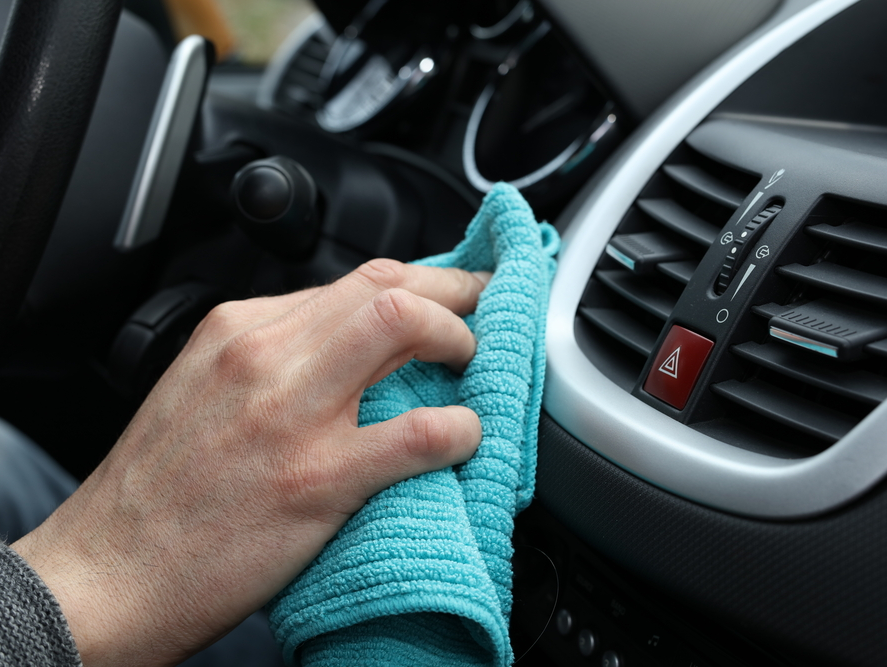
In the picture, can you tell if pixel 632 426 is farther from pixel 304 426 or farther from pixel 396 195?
pixel 396 195

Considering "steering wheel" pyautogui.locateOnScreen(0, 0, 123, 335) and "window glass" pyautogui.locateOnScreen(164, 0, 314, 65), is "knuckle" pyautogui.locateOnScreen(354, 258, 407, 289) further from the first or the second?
"window glass" pyautogui.locateOnScreen(164, 0, 314, 65)

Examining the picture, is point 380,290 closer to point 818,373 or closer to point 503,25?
point 818,373

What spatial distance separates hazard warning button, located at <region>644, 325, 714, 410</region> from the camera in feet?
1.56

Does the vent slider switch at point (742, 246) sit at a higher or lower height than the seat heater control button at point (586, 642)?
higher

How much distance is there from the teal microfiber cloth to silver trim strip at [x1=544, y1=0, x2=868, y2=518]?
34 millimetres

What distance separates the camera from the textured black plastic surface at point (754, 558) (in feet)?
1.21

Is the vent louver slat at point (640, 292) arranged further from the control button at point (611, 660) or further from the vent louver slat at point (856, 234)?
the control button at point (611, 660)

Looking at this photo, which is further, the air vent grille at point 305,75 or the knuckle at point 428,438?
the air vent grille at point 305,75

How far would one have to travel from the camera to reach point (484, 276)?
24.7 inches

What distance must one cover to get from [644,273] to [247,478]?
344mm

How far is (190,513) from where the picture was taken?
51cm

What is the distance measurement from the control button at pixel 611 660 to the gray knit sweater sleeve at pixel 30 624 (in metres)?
0.37

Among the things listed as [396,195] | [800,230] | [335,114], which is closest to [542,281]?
[800,230]

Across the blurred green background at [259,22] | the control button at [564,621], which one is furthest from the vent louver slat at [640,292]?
the blurred green background at [259,22]
